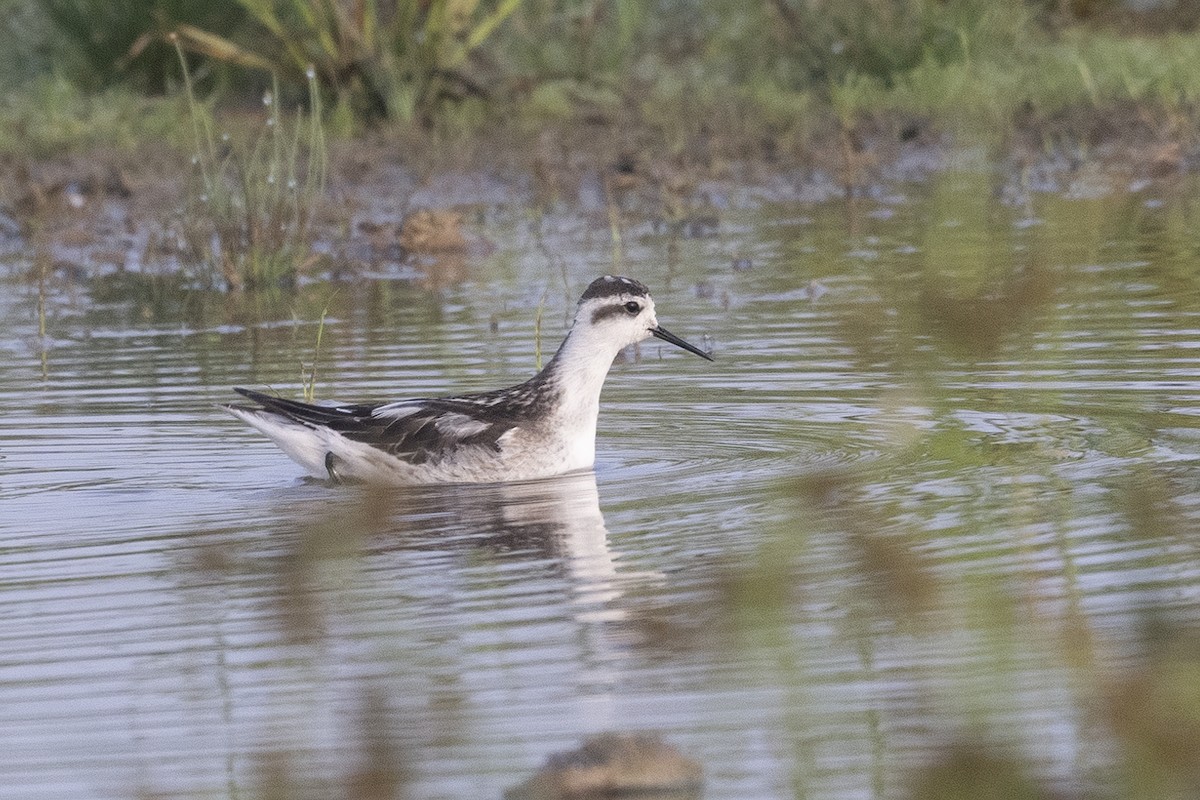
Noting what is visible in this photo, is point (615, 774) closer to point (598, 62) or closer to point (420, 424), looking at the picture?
point (420, 424)

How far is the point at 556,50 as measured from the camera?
70.9 ft

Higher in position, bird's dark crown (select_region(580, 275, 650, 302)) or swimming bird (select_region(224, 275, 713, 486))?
bird's dark crown (select_region(580, 275, 650, 302))

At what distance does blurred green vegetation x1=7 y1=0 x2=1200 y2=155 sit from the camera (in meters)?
18.8

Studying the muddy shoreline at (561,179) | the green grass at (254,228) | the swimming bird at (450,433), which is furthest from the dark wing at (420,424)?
the muddy shoreline at (561,179)

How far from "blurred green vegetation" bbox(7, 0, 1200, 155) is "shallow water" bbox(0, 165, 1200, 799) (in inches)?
221

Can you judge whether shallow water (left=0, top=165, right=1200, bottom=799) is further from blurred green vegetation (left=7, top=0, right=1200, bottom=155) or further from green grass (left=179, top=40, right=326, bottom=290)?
blurred green vegetation (left=7, top=0, right=1200, bottom=155)

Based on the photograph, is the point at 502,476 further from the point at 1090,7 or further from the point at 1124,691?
the point at 1090,7

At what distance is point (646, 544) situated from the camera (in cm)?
685

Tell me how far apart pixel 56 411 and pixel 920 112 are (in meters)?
11.5

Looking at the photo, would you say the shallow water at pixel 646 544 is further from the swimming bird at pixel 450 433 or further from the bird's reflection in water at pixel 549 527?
the swimming bird at pixel 450 433

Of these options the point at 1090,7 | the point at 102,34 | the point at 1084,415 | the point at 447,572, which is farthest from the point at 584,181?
the point at 447,572

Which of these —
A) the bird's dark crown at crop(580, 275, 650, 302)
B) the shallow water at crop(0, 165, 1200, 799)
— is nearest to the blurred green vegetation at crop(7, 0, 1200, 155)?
the shallow water at crop(0, 165, 1200, 799)

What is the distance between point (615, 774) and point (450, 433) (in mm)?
4622

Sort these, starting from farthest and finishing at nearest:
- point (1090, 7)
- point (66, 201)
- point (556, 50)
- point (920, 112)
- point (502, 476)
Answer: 1. point (1090, 7)
2. point (556, 50)
3. point (920, 112)
4. point (66, 201)
5. point (502, 476)
